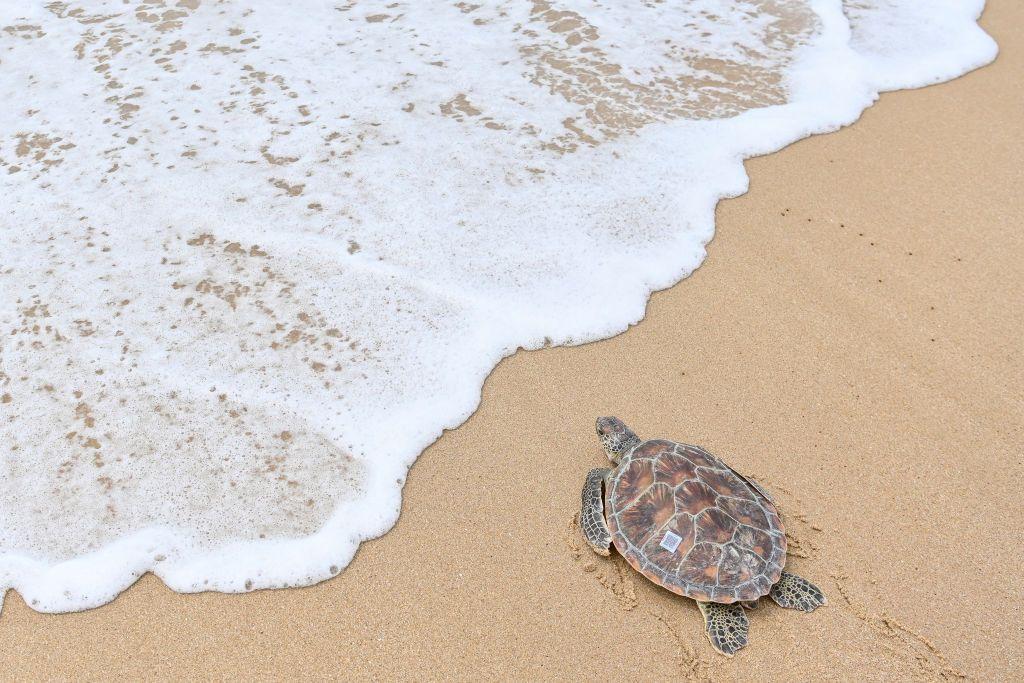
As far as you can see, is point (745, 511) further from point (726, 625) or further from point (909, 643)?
point (909, 643)

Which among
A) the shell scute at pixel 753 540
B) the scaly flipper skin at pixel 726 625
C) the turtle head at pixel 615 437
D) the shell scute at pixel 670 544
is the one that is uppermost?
the shell scute at pixel 753 540

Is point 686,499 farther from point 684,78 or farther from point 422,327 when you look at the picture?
point 684,78

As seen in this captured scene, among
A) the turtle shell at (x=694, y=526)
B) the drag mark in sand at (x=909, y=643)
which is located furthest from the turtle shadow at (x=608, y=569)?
the drag mark in sand at (x=909, y=643)

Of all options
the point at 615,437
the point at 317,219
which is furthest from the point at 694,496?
the point at 317,219

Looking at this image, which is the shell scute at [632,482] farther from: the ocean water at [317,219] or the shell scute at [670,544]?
the ocean water at [317,219]

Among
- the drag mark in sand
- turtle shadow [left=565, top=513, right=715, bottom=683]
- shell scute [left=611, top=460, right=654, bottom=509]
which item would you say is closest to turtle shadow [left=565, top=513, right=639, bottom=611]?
turtle shadow [left=565, top=513, right=715, bottom=683]
